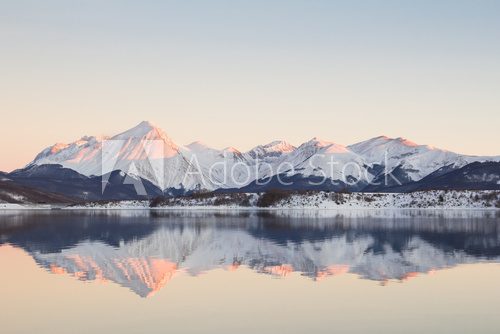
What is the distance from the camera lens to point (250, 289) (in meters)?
35.8

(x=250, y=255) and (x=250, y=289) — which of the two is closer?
(x=250, y=289)

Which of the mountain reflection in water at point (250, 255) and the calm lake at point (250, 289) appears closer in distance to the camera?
the calm lake at point (250, 289)

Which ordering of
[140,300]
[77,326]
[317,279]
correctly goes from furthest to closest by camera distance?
1. [317,279]
2. [140,300]
3. [77,326]

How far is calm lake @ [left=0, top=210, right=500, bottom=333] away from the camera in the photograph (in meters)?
26.7

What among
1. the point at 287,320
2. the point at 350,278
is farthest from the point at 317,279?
the point at 287,320

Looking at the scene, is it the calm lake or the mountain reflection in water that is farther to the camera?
the mountain reflection in water

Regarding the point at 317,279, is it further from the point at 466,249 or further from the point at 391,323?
the point at 466,249

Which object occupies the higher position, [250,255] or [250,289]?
[250,255]

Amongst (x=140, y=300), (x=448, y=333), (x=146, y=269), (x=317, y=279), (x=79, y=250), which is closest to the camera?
(x=448, y=333)

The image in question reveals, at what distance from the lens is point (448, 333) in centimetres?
2452

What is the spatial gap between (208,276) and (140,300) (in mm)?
9440

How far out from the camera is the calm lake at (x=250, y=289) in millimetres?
26719

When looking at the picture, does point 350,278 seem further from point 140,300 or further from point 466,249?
point 466,249

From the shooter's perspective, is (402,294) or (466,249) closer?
(402,294)
